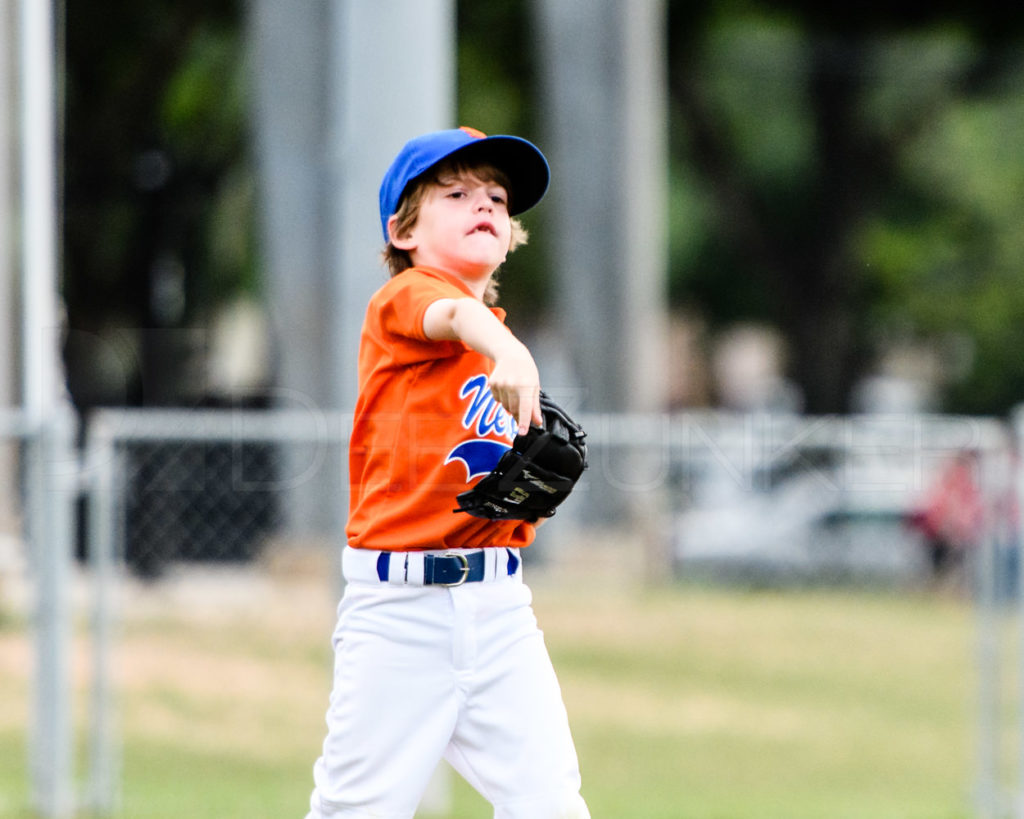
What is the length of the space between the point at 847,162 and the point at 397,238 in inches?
937

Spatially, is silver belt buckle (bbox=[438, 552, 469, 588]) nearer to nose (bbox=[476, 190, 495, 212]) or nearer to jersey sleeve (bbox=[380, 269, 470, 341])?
jersey sleeve (bbox=[380, 269, 470, 341])

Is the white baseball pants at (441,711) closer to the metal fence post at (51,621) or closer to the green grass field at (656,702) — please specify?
the green grass field at (656,702)

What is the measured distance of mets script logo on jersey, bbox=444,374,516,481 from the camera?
10.8ft

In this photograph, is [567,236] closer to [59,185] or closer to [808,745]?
[59,185]

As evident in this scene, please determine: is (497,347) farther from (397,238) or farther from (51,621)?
(51,621)

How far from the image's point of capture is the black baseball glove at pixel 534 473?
304 cm

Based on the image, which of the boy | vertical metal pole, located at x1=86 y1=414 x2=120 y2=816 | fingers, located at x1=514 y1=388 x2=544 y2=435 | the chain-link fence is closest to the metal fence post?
the chain-link fence

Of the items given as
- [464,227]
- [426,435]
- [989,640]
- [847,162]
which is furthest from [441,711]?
[847,162]

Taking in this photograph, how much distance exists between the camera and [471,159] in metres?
3.35

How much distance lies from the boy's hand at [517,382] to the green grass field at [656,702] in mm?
3631

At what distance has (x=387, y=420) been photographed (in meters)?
3.34

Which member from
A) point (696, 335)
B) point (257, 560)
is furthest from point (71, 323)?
point (696, 335)

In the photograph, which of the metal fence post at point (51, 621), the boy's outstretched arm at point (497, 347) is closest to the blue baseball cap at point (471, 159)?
the boy's outstretched arm at point (497, 347)

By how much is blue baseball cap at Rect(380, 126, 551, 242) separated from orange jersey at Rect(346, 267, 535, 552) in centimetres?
20
